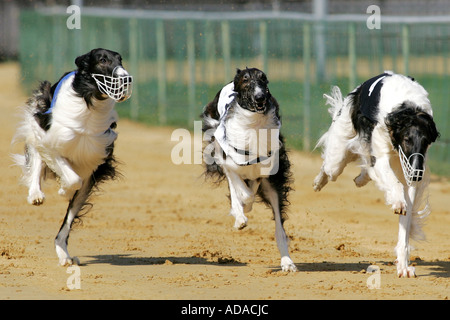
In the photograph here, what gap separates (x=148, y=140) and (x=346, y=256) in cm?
831

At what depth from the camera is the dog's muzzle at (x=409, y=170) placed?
19.3 feet

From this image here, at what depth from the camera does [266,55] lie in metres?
13.9

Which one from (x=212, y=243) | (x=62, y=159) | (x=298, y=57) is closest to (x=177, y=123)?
(x=298, y=57)

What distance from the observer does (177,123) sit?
656 inches

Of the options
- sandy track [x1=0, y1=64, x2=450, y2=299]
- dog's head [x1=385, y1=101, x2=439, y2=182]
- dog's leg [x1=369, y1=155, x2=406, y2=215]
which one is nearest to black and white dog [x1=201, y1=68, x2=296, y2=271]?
sandy track [x1=0, y1=64, x2=450, y2=299]

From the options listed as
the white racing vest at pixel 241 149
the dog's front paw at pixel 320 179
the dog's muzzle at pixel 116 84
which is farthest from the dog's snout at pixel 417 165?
the dog's muzzle at pixel 116 84

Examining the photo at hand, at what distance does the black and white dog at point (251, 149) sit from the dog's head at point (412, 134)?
0.92 metres

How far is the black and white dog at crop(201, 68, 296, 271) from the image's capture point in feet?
20.3

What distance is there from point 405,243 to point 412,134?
0.88 metres

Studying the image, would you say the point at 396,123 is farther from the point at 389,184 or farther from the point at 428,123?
the point at 389,184

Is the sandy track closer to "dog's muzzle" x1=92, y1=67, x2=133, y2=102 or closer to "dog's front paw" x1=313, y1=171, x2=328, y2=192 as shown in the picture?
"dog's front paw" x1=313, y1=171, x2=328, y2=192

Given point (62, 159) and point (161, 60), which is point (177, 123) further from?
point (62, 159)

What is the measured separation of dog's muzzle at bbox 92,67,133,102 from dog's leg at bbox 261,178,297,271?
138 centimetres

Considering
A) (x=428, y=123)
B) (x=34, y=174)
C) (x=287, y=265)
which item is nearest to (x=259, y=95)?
(x=428, y=123)
